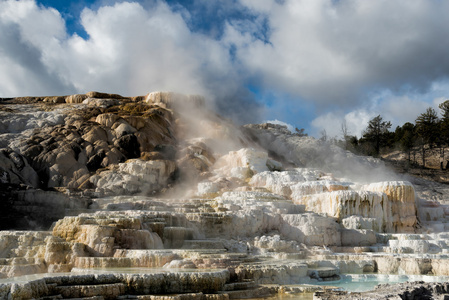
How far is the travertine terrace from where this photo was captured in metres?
10.7

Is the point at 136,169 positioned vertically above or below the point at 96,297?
above

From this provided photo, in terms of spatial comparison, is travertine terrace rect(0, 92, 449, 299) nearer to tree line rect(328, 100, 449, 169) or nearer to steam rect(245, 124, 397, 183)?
steam rect(245, 124, 397, 183)

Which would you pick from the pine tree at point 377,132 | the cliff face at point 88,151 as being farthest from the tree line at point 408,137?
the cliff face at point 88,151

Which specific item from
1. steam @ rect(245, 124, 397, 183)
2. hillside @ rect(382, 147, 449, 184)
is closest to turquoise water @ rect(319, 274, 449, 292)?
steam @ rect(245, 124, 397, 183)

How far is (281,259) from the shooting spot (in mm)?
14055

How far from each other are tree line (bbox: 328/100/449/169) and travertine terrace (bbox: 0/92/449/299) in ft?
27.5

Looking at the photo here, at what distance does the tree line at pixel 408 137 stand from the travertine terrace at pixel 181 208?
8382 mm

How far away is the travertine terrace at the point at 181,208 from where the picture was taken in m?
10.7

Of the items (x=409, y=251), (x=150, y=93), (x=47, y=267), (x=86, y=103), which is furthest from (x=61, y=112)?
(x=409, y=251)

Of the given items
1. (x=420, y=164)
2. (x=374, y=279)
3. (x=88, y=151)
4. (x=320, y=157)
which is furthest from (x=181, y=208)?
(x=420, y=164)

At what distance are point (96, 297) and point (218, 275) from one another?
8.45ft

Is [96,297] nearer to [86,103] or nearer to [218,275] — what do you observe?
[218,275]

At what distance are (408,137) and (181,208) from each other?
27.2m

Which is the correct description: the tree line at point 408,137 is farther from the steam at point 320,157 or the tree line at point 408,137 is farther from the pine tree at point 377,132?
the steam at point 320,157
